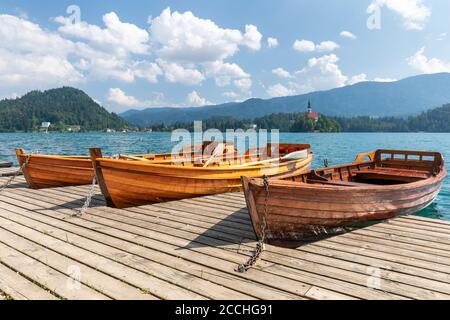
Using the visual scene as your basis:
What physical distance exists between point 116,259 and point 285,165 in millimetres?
6816

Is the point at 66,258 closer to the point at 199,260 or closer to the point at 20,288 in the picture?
the point at 20,288

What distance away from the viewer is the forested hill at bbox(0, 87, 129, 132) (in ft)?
453

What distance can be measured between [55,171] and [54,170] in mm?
40

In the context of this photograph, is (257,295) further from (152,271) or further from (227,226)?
(227,226)

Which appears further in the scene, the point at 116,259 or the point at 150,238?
the point at 150,238

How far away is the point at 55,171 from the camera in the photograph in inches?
366

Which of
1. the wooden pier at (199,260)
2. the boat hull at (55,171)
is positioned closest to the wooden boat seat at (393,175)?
the wooden pier at (199,260)

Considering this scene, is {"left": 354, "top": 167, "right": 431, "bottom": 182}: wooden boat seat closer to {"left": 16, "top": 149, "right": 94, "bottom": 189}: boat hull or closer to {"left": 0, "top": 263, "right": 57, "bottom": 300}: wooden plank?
{"left": 0, "top": 263, "right": 57, "bottom": 300}: wooden plank

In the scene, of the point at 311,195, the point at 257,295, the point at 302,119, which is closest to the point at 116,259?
the point at 257,295

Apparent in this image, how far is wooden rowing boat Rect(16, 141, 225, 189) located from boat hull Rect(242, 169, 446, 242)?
529 cm

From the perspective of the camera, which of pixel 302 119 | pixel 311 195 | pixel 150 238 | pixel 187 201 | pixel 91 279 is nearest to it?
pixel 91 279

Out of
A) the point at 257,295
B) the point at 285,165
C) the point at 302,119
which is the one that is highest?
the point at 302,119

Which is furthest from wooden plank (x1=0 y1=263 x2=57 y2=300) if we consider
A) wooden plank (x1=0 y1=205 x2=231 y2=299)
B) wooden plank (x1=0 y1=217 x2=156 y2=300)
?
wooden plank (x1=0 y1=205 x2=231 y2=299)
